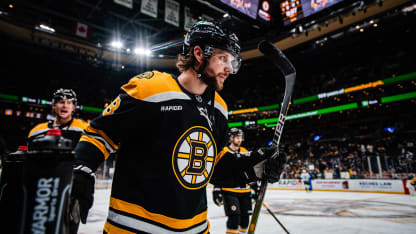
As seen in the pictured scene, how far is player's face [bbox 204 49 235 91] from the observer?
1.35 meters

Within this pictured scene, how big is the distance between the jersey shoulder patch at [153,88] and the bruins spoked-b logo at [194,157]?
0.22 m

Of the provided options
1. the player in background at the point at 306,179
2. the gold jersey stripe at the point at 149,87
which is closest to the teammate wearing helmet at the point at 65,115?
the gold jersey stripe at the point at 149,87

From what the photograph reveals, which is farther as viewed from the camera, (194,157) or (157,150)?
(194,157)

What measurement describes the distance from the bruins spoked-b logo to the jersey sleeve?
0.88 ft

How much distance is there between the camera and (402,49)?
1848 cm

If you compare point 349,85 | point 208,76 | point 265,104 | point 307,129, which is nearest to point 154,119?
point 208,76

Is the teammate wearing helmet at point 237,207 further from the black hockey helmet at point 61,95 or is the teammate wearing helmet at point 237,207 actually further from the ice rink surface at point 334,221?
the black hockey helmet at point 61,95

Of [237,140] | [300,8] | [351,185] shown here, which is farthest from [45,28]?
[351,185]

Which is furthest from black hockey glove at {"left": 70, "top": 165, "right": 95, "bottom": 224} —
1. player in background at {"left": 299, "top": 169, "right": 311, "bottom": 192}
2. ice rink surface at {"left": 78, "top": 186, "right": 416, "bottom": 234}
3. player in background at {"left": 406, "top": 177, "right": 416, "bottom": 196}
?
player in background at {"left": 299, "top": 169, "right": 311, "bottom": 192}

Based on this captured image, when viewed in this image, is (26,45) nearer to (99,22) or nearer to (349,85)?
(99,22)

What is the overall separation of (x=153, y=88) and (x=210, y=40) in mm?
471

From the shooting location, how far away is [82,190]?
91 centimetres

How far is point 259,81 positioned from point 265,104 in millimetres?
5350

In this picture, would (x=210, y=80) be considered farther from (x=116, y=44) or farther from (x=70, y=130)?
(x=116, y=44)
